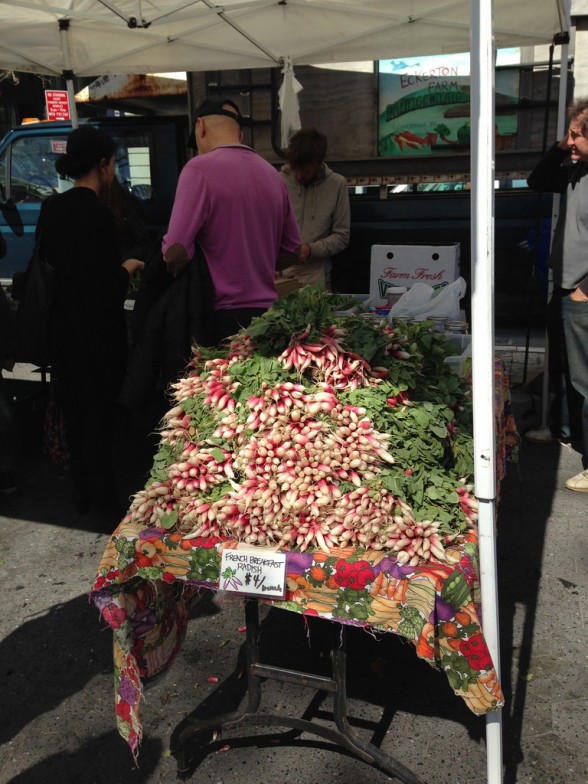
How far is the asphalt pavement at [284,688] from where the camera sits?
7.33 ft

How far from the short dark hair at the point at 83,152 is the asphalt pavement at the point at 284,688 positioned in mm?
1816

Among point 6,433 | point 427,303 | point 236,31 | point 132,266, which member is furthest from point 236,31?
point 6,433

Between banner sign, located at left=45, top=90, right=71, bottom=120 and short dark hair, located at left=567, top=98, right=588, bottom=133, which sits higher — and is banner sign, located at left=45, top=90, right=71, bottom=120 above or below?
above

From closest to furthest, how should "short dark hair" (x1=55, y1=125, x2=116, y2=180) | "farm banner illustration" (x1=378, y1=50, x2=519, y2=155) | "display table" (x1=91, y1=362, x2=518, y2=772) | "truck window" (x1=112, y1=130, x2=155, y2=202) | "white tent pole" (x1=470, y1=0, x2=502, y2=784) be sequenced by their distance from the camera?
"white tent pole" (x1=470, y1=0, x2=502, y2=784), "display table" (x1=91, y1=362, x2=518, y2=772), "short dark hair" (x1=55, y1=125, x2=116, y2=180), "farm banner illustration" (x1=378, y1=50, x2=519, y2=155), "truck window" (x1=112, y1=130, x2=155, y2=202)

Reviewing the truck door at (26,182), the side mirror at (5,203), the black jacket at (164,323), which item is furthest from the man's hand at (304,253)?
→ the side mirror at (5,203)

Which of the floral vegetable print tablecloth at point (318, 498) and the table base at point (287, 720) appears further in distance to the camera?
the table base at point (287, 720)

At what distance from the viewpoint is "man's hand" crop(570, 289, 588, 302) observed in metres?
3.81

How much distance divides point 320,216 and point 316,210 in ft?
0.15

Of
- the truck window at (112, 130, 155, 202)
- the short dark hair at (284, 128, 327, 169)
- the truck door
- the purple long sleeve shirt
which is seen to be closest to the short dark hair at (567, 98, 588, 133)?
the short dark hair at (284, 128, 327, 169)

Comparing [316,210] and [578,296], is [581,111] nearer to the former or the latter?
[578,296]

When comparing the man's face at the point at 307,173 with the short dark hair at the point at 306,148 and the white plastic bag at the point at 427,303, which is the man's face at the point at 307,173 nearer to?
the short dark hair at the point at 306,148

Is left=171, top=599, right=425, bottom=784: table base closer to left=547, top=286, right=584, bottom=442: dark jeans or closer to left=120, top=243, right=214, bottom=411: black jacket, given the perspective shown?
left=120, top=243, right=214, bottom=411: black jacket

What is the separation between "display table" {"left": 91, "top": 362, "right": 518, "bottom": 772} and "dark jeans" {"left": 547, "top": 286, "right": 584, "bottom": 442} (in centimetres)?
269

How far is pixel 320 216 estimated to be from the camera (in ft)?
15.8
